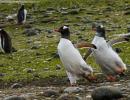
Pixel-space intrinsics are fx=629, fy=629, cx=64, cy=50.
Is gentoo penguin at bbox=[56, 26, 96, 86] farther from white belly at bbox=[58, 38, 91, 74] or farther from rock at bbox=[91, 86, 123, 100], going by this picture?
rock at bbox=[91, 86, 123, 100]

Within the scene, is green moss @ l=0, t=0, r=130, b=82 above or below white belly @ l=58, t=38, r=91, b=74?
below

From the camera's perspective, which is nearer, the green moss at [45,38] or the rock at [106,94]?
the rock at [106,94]

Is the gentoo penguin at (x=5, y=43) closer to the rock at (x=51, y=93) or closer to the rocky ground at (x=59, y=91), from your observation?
the rocky ground at (x=59, y=91)

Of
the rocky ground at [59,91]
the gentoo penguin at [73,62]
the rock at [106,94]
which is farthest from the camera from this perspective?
the gentoo penguin at [73,62]

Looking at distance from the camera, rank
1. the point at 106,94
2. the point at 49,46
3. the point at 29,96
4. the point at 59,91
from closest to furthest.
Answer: the point at 106,94, the point at 29,96, the point at 59,91, the point at 49,46

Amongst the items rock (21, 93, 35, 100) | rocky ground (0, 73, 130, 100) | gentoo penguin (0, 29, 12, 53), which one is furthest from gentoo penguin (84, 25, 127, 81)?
gentoo penguin (0, 29, 12, 53)

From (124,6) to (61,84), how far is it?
18.2m

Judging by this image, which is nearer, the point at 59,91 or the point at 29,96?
the point at 29,96

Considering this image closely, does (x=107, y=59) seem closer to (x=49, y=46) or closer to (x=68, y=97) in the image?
(x=68, y=97)

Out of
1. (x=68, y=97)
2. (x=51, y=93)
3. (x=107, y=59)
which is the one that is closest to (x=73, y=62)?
(x=107, y=59)

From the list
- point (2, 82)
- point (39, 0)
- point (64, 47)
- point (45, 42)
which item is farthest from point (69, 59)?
point (39, 0)

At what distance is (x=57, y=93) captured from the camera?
927 cm

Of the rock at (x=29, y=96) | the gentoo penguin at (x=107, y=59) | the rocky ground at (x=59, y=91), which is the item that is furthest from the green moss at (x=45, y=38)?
the rock at (x=29, y=96)

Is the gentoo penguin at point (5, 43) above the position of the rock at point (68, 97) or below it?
below
